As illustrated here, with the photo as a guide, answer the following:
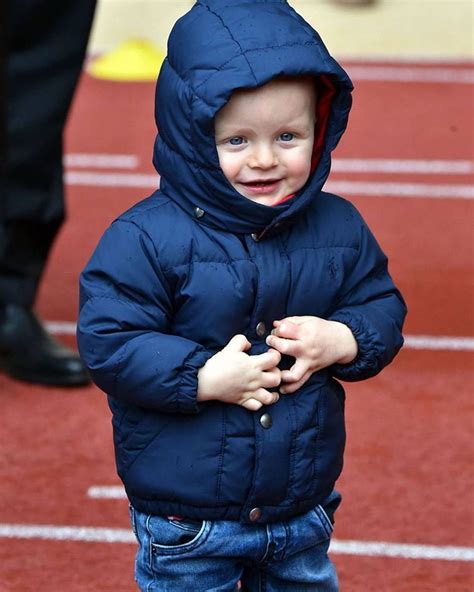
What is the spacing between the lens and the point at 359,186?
6988mm

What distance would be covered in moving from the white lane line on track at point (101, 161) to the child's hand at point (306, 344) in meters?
4.79

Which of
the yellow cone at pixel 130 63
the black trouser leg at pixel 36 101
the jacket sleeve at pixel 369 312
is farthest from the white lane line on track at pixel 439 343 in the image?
the yellow cone at pixel 130 63

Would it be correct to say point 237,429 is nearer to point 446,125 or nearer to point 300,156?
point 300,156

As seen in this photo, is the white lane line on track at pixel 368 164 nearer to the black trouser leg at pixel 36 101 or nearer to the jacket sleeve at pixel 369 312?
the black trouser leg at pixel 36 101

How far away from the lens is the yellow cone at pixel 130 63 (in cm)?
915

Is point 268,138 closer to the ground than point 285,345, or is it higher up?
higher up

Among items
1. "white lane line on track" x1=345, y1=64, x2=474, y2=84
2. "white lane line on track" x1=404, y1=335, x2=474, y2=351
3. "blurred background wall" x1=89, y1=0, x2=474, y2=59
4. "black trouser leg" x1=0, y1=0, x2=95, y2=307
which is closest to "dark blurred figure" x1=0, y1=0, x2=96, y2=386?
"black trouser leg" x1=0, y1=0, x2=95, y2=307

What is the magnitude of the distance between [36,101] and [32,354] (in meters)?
0.84

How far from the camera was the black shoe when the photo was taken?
4758mm

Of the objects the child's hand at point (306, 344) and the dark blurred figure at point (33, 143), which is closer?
the child's hand at point (306, 344)

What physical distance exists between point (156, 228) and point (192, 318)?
0.17 metres

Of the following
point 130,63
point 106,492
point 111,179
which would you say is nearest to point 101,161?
point 111,179

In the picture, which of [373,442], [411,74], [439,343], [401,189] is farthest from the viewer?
[411,74]

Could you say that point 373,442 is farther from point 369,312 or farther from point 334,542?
point 369,312
